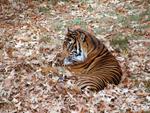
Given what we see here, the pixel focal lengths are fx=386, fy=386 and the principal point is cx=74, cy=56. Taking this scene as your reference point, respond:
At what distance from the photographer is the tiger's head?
769 cm

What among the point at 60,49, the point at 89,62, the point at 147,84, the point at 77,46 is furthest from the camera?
the point at 60,49

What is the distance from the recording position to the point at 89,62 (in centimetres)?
764

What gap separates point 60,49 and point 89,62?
136 cm

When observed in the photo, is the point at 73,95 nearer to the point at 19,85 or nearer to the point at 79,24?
the point at 19,85

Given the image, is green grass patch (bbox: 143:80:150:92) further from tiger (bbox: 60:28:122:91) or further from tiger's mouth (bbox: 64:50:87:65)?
A: tiger's mouth (bbox: 64:50:87:65)

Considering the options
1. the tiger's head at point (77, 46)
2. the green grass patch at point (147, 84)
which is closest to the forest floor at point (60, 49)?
the green grass patch at point (147, 84)

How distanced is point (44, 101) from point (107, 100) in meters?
1.15

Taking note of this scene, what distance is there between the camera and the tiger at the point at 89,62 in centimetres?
716

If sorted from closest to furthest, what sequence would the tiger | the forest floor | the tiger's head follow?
the forest floor, the tiger, the tiger's head

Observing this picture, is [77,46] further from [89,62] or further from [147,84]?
[147,84]

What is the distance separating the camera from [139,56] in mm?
8312

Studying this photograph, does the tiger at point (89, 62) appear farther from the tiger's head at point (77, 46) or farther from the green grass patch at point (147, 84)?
the green grass patch at point (147, 84)

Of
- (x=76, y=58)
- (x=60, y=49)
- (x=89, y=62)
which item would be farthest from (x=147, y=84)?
(x=60, y=49)

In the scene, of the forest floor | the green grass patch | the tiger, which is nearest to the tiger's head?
the tiger
